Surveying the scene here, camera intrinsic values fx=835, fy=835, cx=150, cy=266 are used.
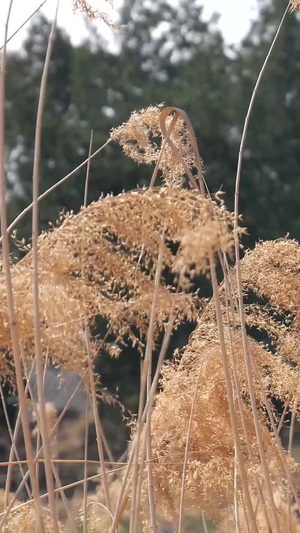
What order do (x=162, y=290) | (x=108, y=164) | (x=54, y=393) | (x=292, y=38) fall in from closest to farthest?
(x=162, y=290)
(x=54, y=393)
(x=108, y=164)
(x=292, y=38)

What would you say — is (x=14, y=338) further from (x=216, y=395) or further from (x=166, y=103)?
(x=166, y=103)

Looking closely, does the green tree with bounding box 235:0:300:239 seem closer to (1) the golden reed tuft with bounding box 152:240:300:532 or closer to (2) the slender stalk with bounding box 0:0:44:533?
(1) the golden reed tuft with bounding box 152:240:300:532

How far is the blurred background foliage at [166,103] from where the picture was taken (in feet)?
42.1

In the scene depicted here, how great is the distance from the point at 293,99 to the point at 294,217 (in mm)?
2046

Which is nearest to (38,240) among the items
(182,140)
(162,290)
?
(162,290)

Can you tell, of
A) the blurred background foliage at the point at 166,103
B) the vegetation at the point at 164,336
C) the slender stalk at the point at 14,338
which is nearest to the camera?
the slender stalk at the point at 14,338

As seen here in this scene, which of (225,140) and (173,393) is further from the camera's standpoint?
(225,140)

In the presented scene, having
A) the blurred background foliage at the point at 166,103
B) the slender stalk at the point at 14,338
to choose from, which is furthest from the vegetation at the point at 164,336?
the blurred background foliage at the point at 166,103

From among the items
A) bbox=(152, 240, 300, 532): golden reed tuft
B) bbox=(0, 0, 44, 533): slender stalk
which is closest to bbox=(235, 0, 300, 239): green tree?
bbox=(152, 240, 300, 532): golden reed tuft

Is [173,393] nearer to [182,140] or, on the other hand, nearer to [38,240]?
[182,140]

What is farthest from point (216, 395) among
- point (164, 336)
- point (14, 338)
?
point (14, 338)

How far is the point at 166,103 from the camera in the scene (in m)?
13.1

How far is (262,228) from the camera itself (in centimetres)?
1294

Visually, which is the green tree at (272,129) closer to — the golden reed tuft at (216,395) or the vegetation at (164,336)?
the vegetation at (164,336)
